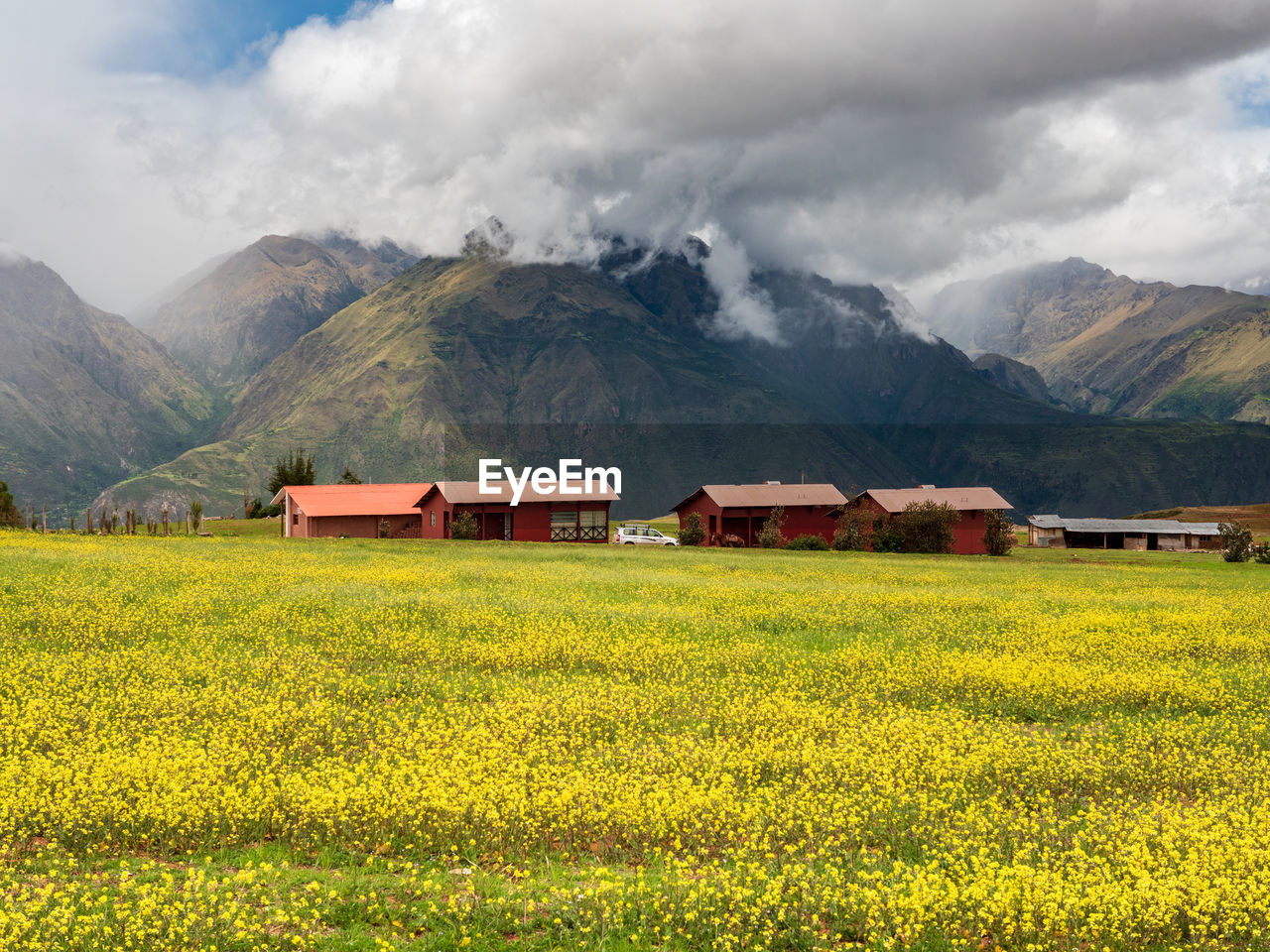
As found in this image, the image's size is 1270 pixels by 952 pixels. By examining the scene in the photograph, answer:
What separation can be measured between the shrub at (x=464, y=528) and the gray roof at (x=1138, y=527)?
3197 inches

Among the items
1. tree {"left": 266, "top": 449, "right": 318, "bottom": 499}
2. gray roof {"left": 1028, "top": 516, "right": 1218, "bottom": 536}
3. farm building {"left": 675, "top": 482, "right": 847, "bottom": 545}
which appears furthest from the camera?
tree {"left": 266, "top": 449, "right": 318, "bottom": 499}

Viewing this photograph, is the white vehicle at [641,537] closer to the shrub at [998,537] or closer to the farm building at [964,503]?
the farm building at [964,503]

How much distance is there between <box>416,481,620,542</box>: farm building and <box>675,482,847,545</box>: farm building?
926 cm

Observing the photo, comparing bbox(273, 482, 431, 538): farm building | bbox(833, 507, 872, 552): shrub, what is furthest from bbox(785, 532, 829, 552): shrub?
bbox(273, 482, 431, 538): farm building

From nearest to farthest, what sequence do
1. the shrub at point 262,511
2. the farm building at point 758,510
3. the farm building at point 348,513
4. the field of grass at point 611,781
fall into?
the field of grass at point 611,781 < the farm building at point 348,513 < the farm building at point 758,510 < the shrub at point 262,511

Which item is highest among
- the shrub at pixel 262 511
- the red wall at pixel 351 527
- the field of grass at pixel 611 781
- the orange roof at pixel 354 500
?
Answer: the orange roof at pixel 354 500

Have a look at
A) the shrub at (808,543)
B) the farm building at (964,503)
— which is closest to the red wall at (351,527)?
A: the shrub at (808,543)

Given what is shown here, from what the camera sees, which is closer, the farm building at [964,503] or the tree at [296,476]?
the farm building at [964,503]

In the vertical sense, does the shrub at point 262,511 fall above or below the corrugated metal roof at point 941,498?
below

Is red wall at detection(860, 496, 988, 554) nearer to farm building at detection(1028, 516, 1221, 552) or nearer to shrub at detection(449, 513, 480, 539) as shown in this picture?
farm building at detection(1028, 516, 1221, 552)

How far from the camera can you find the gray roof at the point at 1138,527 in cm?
11806

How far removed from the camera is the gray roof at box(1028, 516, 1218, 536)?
118m

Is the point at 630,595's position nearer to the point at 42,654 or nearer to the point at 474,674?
the point at 474,674

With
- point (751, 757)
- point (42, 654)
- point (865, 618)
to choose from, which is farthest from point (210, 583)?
point (751, 757)
